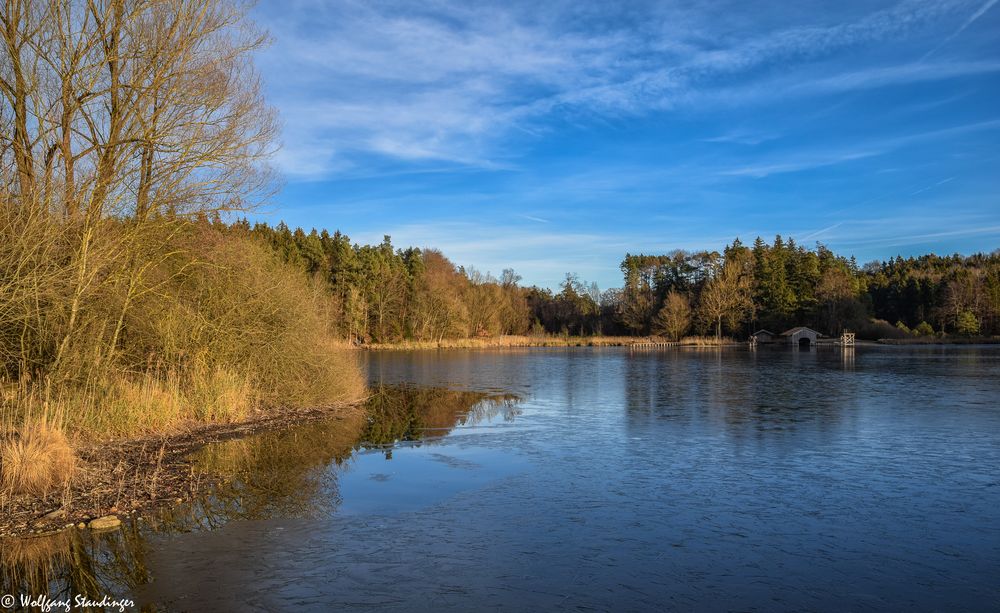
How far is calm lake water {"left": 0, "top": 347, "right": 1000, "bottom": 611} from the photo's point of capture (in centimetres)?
582

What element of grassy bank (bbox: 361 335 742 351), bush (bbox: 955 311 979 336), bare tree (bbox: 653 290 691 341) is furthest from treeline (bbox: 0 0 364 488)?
bush (bbox: 955 311 979 336)

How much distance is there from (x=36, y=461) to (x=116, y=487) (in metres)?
0.96

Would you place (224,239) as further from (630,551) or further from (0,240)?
(630,551)

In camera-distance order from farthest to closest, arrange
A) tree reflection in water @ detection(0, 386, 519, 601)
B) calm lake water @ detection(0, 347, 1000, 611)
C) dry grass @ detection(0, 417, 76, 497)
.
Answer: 1. dry grass @ detection(0, 417, 76, 497)
2. tree reflection in water @ detection(0, 386, 519, 601)
3. calm lake water @ detection(0, 347, 1000, 611)

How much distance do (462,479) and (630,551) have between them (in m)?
3.92

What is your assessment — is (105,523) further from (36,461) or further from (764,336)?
(764,336)

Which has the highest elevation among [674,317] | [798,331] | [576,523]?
[674,317]

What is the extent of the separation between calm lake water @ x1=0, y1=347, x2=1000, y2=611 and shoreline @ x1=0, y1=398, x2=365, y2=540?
1.80 feet

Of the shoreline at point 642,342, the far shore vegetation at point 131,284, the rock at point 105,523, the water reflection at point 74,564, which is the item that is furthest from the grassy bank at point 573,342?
the water reflection at point 74,564

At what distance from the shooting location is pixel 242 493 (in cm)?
919

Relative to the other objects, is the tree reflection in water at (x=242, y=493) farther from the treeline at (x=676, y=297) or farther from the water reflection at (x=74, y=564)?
the treeline at (x=676, y=297)

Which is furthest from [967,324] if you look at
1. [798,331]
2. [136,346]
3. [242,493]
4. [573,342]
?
[242,493]

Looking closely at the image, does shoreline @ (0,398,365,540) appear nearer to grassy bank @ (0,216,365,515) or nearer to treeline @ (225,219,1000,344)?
grassy bank @ (0,216,365,515)

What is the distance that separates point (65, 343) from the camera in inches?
411
